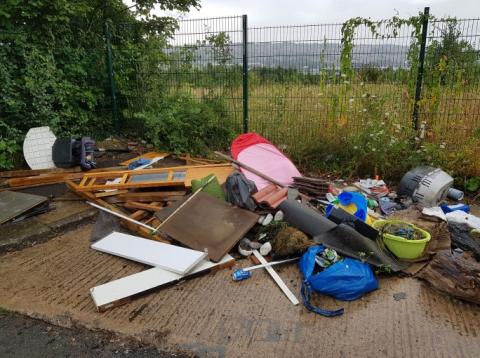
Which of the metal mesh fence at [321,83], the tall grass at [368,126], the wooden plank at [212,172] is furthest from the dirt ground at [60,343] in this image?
the metal mesh fence at [321,83]

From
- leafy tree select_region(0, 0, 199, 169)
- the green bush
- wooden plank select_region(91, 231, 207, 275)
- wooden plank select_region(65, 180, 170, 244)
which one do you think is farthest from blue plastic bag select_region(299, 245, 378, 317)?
leafy tree select_region(0, 0, 199, 169)

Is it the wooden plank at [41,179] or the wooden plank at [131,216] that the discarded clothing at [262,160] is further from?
the wooden plank at [41,179]

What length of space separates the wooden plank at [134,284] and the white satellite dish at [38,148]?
12.1 ft

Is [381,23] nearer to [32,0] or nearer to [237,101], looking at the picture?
[237,101]

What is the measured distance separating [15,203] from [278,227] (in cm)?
342

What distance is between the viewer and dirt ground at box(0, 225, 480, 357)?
2598mm

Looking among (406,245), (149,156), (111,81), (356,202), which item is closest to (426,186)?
(356,202)

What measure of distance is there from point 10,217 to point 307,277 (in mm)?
3635

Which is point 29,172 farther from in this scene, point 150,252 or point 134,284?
point 134,284

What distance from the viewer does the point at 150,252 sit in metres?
3.63

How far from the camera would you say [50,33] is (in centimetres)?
640

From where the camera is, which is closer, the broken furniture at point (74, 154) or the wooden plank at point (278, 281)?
the wooden plank at point (278, 281)

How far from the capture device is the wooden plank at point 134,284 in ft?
9.88

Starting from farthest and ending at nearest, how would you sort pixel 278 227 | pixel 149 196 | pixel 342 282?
pixel 149 196 < pixel 278 227 < pixel 342 282
